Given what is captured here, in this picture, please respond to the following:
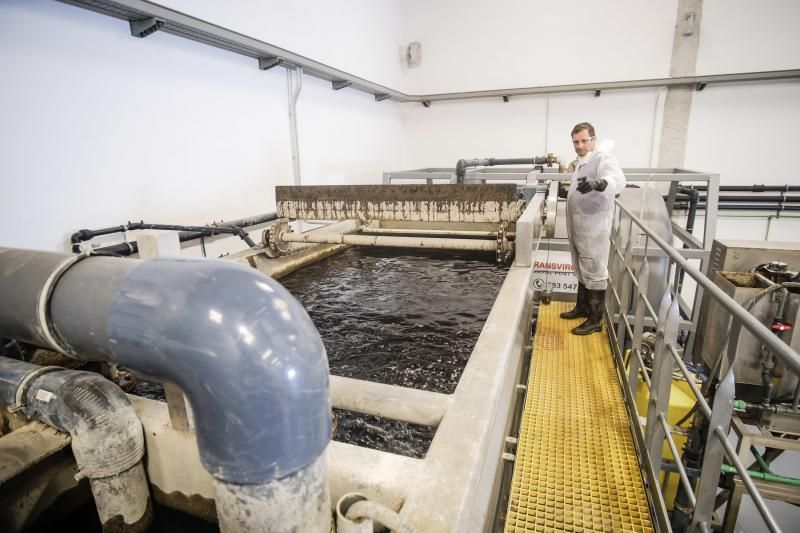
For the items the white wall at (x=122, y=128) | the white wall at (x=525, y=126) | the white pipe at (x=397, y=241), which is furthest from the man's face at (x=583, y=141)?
the white wall at (x=525, y=126)

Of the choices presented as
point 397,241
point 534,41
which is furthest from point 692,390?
point 534,41

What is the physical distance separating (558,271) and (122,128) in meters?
4.05

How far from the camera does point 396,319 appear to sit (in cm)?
304

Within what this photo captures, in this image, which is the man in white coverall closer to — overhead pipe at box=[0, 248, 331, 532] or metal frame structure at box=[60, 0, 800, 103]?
overhead pipe at box=[0, 248, 331, 532]

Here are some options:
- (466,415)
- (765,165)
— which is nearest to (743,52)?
(765,165)

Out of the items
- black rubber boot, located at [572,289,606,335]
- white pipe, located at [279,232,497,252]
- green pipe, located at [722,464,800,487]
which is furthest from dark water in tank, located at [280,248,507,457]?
green pipe, located at [722,464,800,487]

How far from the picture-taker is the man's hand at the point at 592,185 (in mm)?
2816

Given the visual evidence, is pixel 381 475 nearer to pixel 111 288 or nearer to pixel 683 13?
pixel 111 288

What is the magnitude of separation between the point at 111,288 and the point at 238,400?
0.40m

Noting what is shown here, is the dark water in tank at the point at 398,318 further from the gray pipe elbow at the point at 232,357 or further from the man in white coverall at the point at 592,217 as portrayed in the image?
the gray pipe elbow at the point at 232,357

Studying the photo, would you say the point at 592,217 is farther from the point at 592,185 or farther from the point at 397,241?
the point at 397,241

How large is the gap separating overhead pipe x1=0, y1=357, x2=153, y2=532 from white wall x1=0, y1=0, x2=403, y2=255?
5.86 ft

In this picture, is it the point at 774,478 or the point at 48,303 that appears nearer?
the point at 48,303

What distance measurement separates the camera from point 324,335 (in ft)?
9.21
